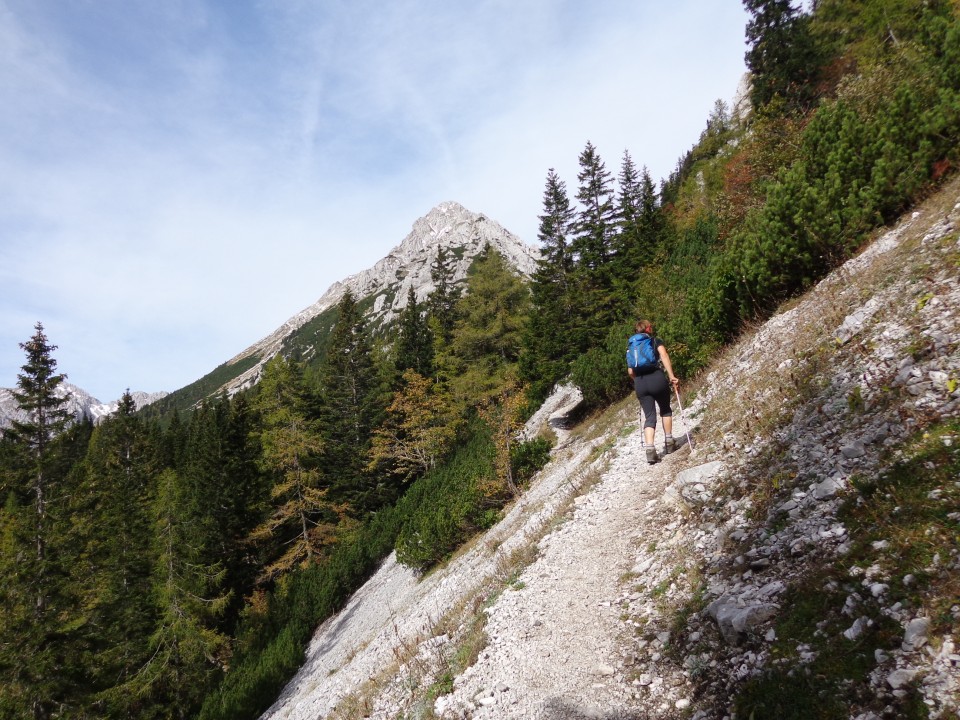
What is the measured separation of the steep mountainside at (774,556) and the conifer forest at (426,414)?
6.83ft

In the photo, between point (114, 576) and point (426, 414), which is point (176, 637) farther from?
point (426, 414)

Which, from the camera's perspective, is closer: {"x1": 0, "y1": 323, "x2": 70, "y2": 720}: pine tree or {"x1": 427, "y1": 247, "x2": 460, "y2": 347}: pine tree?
{"x1": 0, "y1": 323, "x2": 70, "y2": 720}: pine tree

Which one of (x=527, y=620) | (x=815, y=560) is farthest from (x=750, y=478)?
(x=527, y=620)

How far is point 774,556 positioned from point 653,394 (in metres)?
4.32

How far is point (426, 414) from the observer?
31.8 m

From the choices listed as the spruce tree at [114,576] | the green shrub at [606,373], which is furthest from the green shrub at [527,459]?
the spruce tree at [114,576]

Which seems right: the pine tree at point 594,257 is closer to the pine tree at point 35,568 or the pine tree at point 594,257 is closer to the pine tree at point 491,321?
the pine tree at point 491,321

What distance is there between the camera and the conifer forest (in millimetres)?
10922

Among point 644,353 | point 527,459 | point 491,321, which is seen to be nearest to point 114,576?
point 527,459

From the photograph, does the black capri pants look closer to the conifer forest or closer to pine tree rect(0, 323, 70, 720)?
the conifer forest

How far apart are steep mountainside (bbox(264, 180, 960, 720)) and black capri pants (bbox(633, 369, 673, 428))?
74 centimetres

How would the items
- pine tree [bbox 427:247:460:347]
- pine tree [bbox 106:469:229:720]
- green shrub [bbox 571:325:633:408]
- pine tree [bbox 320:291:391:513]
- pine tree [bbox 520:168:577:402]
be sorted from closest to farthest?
green shrub [bbox 571:325:633:408] → pine tree [bbox 106:469:229:720] → pine tree [bbox 520:168:577:402] → pine tree [bbox 320:291:391:513] → pine tree [bbox 427:247:460:347]

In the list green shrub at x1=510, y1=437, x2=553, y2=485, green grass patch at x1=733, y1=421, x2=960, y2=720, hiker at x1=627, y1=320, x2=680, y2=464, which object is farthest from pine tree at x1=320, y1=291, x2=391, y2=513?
green grass patch at x1=733, y1=421, x2=960, y2=720

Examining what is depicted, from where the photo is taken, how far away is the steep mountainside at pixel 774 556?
320 cm
